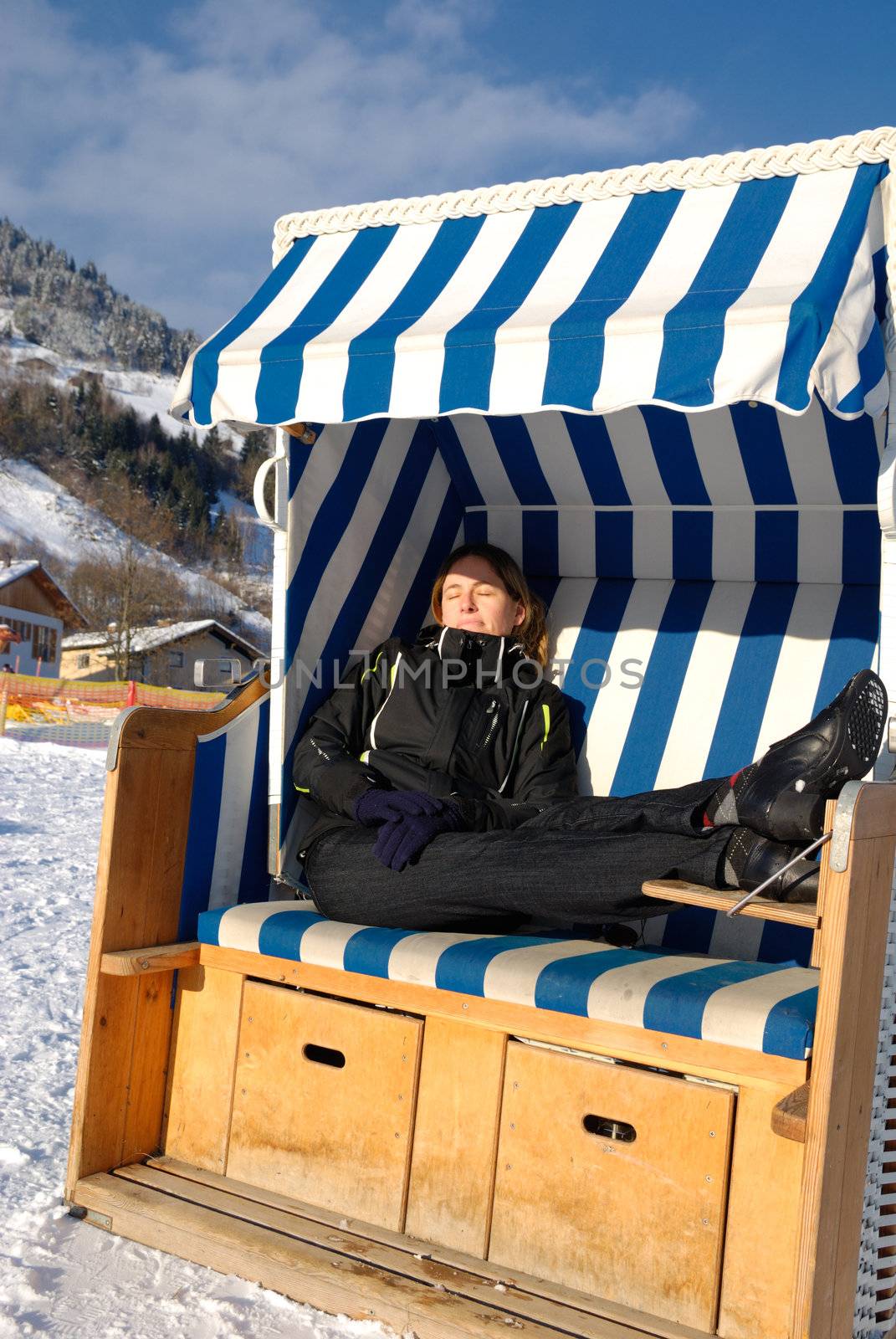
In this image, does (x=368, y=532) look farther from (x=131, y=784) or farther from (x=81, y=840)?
(x=81, y=840)

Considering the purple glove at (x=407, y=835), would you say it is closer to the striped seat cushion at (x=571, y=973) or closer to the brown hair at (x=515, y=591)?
the striped seat cushion at (x=571, y=973)

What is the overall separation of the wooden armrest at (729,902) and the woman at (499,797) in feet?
0.16

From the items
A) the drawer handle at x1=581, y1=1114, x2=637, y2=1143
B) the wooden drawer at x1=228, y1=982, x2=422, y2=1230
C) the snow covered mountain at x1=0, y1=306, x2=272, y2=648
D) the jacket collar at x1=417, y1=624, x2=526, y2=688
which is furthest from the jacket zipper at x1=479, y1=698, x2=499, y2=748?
the snow covered mountain at x1=0, y1=306, x2=272, y2=648

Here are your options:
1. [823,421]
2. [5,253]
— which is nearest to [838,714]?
[823,421]

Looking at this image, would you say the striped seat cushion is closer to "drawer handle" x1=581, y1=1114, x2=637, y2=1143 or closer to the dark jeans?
the dark jeans

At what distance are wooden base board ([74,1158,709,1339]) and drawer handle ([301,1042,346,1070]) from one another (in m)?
0.31

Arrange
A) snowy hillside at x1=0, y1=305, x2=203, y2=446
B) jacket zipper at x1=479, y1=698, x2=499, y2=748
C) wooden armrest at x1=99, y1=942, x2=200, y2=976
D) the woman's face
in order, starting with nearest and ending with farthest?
wooden armrest at x1=99, y1=942, x2=200, y2=976
jacket zipper at x1=479, y1=698, x2=499, y2=748
the woman's face
snowy hillside at x1=0, y1=305, x2=203, y2=446

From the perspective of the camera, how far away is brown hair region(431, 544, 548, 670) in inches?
146

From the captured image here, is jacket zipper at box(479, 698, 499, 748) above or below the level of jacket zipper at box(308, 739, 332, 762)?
above

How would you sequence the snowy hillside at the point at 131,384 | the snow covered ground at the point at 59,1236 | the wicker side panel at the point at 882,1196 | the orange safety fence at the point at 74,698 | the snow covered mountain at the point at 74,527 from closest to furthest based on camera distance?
the wicker side panel at the point at 882,1196, the snow covered ground at the point at 59,1236, the orange safety fence at the point at 74,698, the snow covered mountain at the point at 74,527, the snowy hillside at the point at 131,384

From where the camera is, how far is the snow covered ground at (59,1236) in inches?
85.4

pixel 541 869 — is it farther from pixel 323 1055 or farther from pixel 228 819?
pixel 228 819

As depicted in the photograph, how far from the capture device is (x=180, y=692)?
68.5 feet

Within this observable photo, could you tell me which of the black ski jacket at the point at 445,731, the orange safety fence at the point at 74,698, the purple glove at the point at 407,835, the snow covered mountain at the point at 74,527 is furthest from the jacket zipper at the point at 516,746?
the snow covered mountain at the point at 74,527
